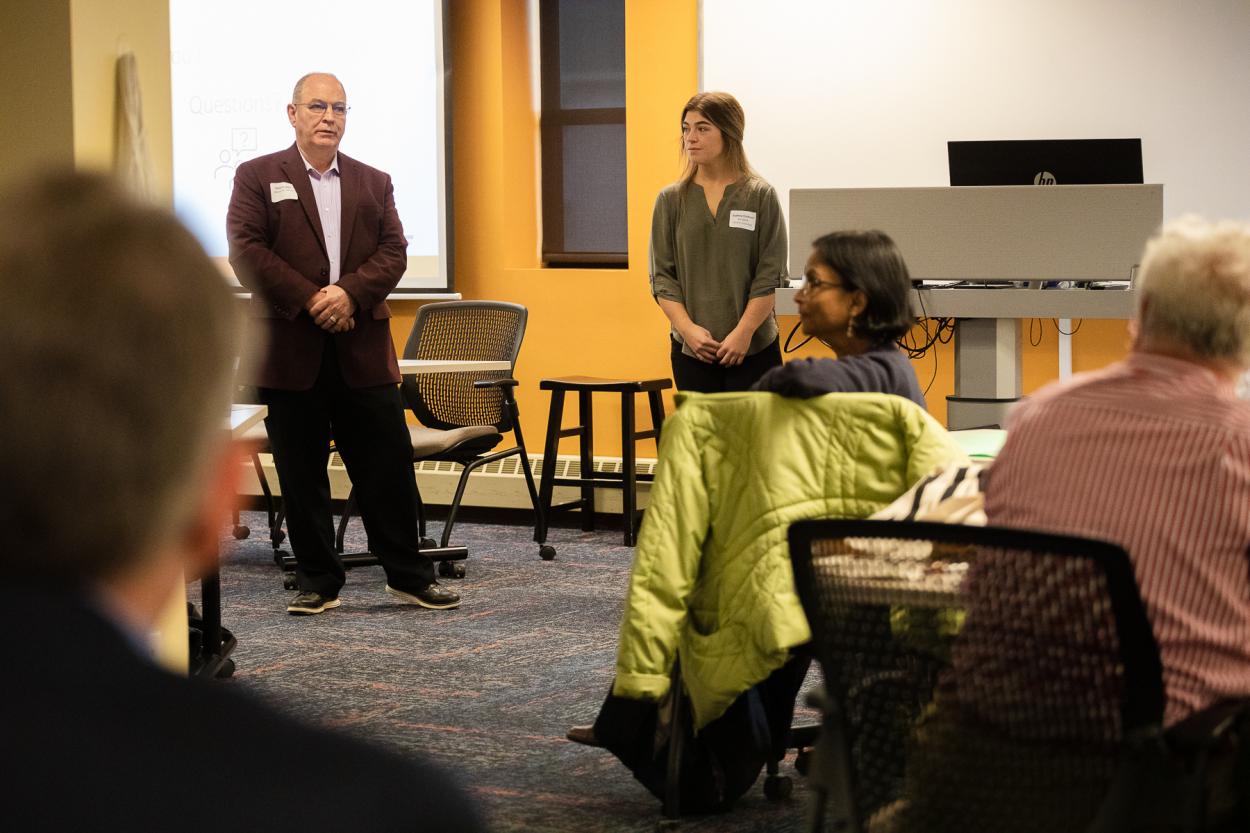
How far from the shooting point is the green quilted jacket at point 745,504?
2486 millimetres

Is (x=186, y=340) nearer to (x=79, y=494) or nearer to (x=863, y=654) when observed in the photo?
(x=79, y=494)

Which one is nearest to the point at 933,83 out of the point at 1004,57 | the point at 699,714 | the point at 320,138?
the point at 1004,57

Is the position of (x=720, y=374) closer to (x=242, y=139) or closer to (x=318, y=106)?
(x=318, y=106)

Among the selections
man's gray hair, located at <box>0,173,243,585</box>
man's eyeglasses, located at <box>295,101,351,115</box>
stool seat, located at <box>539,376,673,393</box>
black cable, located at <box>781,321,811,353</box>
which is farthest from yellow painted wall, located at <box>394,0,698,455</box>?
man's gray hair, located at <box>0,173,243,585</box>

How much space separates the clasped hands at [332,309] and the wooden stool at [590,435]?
1.65m

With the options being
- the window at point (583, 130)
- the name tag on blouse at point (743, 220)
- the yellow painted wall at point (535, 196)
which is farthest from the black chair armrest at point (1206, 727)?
the window at point (583, 130)

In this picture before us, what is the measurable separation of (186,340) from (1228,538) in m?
1.44

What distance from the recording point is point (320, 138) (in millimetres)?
4711

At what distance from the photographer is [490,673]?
4.03 metres

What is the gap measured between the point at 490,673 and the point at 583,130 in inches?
144

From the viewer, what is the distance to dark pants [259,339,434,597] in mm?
4699

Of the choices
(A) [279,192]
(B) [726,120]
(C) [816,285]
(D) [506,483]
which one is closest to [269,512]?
(D) [506,483]

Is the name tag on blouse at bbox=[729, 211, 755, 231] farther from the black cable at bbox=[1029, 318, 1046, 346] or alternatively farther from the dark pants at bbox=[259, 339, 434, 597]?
the black cable at bbox=[1029, 318, 1046, 346]

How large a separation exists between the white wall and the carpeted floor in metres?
2.01
